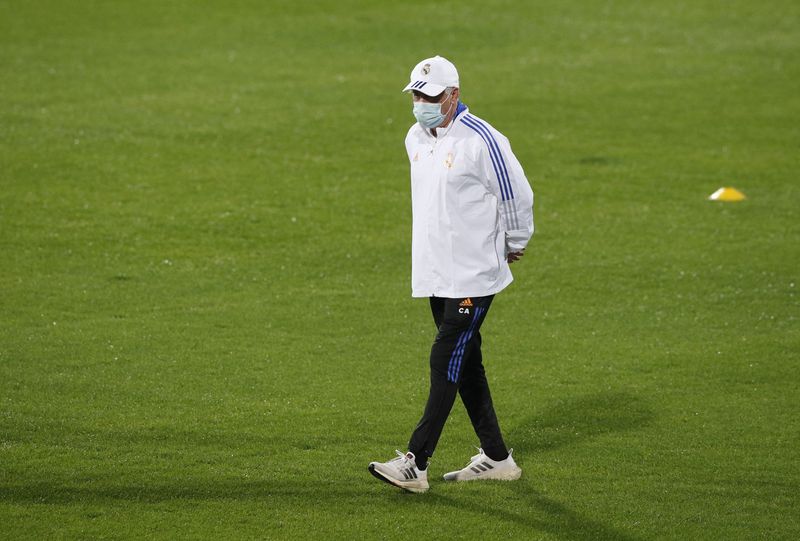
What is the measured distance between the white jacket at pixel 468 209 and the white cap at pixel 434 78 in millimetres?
242

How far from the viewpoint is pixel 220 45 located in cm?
2216

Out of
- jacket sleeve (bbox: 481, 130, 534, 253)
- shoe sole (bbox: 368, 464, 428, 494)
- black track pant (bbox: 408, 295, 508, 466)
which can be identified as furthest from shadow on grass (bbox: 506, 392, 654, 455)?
jacket sleeve (bbox: 481, 130, 534, 253)

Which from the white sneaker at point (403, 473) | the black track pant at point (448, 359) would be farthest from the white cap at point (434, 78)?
the white sneaker at point (403, 473)

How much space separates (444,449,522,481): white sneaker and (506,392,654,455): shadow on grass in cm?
53

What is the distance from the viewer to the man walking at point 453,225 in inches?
263

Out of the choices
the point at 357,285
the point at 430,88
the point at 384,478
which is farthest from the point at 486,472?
the point at 357,285

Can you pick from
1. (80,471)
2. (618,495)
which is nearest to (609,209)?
(618,495)

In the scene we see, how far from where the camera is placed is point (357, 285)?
11.5 metres

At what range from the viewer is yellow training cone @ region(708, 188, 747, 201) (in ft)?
47.4

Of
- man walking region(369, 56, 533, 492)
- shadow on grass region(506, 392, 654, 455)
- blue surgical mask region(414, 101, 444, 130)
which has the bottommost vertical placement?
shadow on grass region(506, 392, 654, 455)

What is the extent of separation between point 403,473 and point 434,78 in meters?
2.38

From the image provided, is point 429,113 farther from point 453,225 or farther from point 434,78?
point 453,225

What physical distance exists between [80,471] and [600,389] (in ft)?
13.1

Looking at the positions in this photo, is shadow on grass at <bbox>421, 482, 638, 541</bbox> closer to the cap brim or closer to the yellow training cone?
the cap brim
